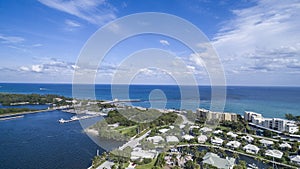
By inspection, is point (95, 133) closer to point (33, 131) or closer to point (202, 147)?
point (33, 131)

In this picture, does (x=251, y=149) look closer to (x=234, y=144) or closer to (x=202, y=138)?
(x=234, y=144)

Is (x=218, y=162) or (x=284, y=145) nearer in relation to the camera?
(x=218, y=162)

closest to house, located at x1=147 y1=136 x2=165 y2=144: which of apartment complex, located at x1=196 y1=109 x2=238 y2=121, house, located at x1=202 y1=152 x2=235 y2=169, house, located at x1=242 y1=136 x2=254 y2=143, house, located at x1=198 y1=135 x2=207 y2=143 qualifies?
house, located at x1=198 y1=135 x2=207 y2=143

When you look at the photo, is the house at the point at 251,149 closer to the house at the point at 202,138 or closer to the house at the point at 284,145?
the house at the point at 284,145

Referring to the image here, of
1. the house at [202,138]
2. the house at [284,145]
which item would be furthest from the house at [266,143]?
the house at [202,138]

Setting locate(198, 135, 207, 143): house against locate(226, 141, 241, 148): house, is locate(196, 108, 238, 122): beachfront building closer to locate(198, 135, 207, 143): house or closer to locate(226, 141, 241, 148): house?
locate(198, 135, 207, 143): house

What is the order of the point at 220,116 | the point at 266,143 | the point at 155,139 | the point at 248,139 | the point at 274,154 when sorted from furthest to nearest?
the point at 220,116 < the point at 248,139 < the point at 266,143 < the point at 155,139 < the point at 274,154

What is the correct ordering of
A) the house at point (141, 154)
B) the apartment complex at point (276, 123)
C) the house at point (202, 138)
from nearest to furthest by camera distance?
the house at point (141, 154) < the house at point (202, 138) < the apartment complex at point (276, 123)

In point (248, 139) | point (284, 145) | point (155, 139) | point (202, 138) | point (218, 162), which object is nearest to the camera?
point (218, 162)

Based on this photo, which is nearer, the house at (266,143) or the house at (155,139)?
the house at (155,139)

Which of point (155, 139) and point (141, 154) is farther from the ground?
point (155, 139)

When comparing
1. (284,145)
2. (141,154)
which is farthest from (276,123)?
(141,154)
